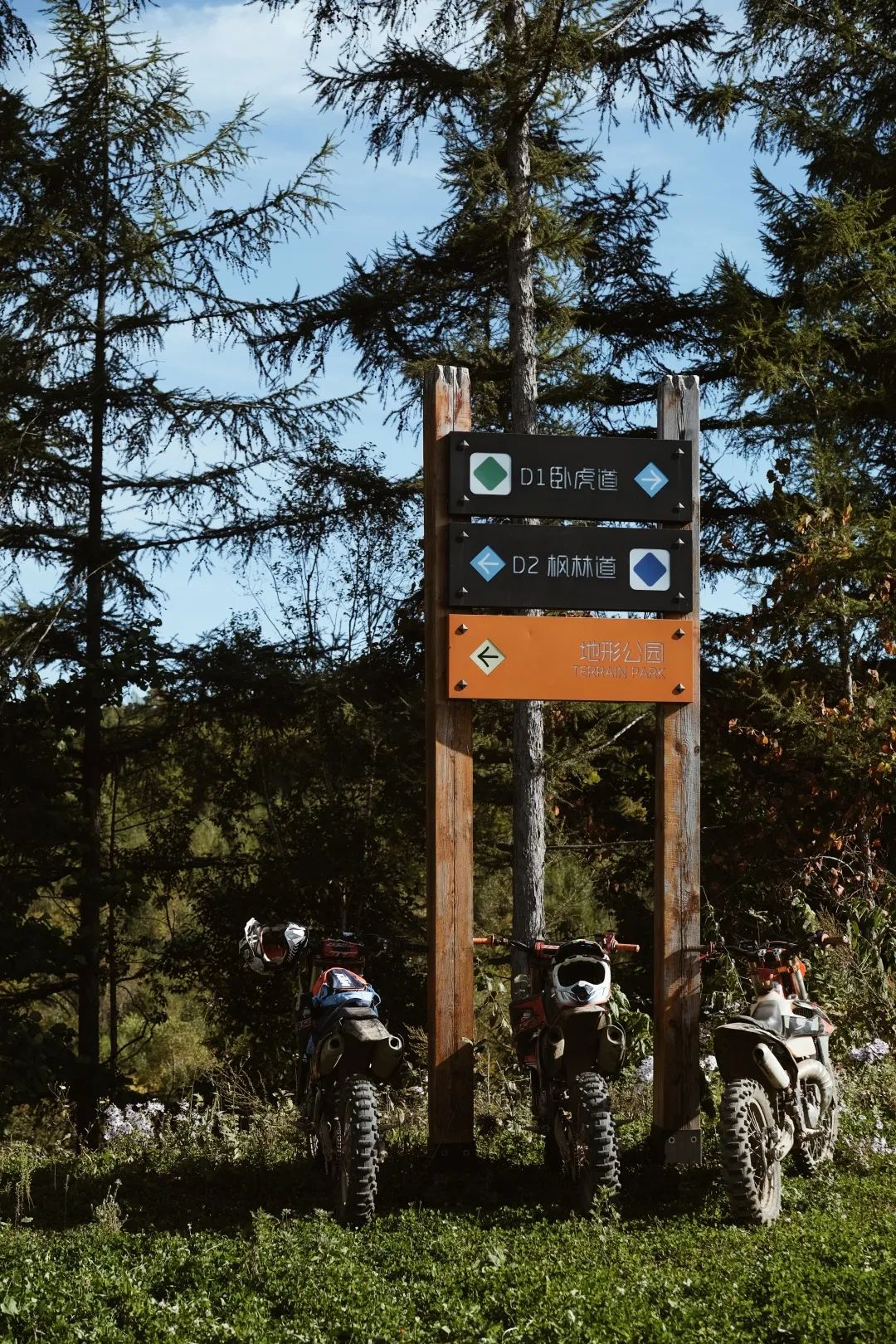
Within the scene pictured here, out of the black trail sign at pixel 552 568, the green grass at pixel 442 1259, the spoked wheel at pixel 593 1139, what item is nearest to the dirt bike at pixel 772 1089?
the green grass at pixel 442 1259

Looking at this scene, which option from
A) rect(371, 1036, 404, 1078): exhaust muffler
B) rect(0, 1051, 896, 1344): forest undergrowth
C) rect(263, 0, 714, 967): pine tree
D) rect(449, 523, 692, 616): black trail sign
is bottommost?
rect(0, 1051, 896, 1344): forest undergrowth

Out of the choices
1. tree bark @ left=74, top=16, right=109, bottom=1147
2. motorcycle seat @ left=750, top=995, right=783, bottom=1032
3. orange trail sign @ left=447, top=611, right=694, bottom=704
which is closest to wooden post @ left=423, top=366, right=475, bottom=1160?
orange trail sign @ left=447, top=611, right=694, bottom=704

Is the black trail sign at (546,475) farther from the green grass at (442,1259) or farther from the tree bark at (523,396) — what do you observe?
the tree bark at (523,396)

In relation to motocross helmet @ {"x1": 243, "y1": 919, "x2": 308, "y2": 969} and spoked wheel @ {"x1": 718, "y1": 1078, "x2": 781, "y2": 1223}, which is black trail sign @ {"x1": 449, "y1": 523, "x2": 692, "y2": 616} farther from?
spoked wheel @ {"x1": 718, "y1": 1078, "x2": 781, "y2": 1223}

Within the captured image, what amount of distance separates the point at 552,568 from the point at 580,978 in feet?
6.64

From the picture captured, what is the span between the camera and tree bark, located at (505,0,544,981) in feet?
38.6

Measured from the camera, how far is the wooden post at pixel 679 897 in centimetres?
677

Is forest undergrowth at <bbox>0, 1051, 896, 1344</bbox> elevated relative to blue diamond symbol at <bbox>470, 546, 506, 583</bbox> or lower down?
lower down

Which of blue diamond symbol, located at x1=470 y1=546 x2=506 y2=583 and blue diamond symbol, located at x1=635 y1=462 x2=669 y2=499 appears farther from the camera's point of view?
blue diamond symbol, located at x1=635 y1=462 x2=669 y2=499

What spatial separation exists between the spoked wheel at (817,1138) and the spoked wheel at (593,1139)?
1.07 m

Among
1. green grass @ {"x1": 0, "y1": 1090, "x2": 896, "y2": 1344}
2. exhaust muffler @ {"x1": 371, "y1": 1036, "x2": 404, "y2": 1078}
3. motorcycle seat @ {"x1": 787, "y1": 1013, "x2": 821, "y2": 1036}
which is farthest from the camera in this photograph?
motorcycle seat @ {"x1": 787, "y1": 1013, "x2": 821, "y2": 1036}

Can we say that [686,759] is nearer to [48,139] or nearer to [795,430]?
[795,430]

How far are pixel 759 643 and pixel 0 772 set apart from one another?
23.8 feet

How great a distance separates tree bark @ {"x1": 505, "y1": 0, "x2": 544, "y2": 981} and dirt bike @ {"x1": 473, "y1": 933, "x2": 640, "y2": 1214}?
5209 millimetres
